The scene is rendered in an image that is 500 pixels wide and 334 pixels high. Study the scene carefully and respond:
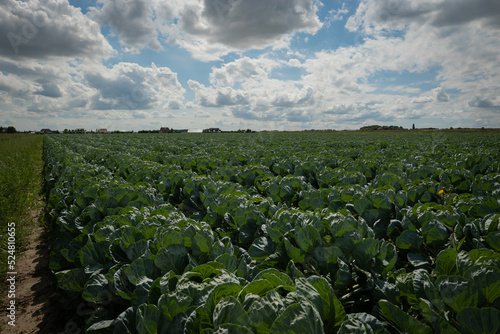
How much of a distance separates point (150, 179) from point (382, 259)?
18.6ft

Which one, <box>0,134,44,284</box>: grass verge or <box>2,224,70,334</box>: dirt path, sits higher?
<box>0,134,44,284</box>: grass verge

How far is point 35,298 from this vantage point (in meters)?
4.25

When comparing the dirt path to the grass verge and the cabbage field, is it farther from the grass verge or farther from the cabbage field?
the cabbage field

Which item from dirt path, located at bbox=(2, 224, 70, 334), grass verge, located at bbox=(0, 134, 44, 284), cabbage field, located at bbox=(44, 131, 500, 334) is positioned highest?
cabbage field, located at bbox=(44, 131, 500, 334)

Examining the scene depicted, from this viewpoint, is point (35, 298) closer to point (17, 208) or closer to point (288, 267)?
point (288, 267)

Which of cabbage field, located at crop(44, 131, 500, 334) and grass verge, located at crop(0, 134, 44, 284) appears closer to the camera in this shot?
cabbage field, located at crop(44, 131, 500, 334)

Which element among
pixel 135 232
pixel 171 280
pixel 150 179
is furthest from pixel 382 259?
pixel 150 179

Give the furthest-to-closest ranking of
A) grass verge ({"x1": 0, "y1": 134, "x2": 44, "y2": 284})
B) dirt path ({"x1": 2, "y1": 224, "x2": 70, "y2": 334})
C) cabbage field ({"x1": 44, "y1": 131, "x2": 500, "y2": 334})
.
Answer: grass verge ({"x1": 0, "y1": 134, "x2": 44, "y2": 284}) < dirt path ({"x1": 2, "y1": 224, "x2": 70, "y2": 334}) < cabbage field ({"x1": 44, "y1": 131, "x2": 500, "y2": 334})

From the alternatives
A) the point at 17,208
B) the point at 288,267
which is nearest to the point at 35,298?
the point at 288,267

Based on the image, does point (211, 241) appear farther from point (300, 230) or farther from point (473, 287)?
point (473, 287)

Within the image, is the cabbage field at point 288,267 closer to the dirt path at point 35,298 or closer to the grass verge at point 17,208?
the dirt path at point 35,298

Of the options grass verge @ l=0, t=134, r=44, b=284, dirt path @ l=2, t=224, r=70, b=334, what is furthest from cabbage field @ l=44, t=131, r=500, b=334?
grass verge @ l=0, t=134, r=44, b=284

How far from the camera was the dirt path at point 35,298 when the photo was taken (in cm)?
362

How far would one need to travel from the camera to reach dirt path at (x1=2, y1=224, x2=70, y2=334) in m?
3.62
